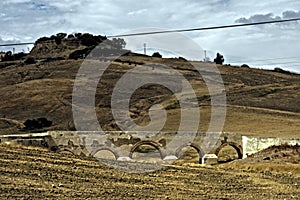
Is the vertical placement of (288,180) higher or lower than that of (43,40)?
lower

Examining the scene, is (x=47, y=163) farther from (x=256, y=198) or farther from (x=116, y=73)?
(x=116, y=73)

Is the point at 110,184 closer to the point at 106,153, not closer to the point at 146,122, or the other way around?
the point at 106,153

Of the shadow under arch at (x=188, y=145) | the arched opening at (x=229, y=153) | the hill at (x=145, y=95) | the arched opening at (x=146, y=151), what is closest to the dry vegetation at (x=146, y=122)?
the hill at (x=145, y=95)

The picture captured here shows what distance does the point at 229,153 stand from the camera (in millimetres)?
55406

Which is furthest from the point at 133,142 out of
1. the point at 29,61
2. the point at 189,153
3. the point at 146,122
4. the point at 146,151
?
the point at 29,61

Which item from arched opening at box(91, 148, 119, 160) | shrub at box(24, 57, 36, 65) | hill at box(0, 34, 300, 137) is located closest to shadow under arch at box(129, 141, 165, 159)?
arched opening at box(91, 148, 119, 160)

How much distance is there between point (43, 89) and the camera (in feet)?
307

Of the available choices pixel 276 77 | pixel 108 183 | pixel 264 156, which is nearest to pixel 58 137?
pixel 264 156

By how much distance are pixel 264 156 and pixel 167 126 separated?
2469 cm

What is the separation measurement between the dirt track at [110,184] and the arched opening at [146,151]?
21342mm

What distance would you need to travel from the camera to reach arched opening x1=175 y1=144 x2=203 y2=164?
5138cm

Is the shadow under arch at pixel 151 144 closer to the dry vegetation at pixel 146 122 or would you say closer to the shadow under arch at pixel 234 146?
the dry vegetation at pixel 146 122

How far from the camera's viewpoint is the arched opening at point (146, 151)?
5150cm

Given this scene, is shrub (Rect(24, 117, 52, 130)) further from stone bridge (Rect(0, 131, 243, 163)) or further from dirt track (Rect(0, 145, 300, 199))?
dirt track (Rect(0, 145, 300, 199))
